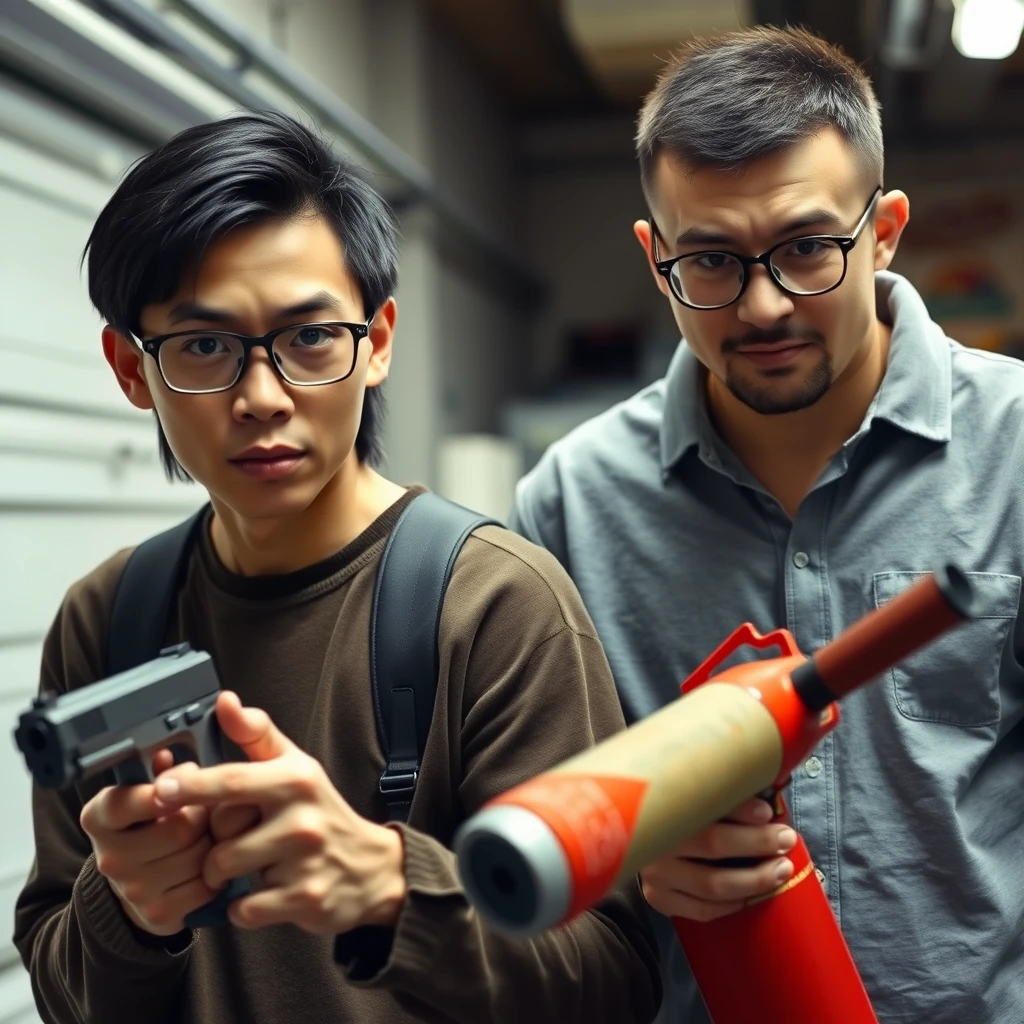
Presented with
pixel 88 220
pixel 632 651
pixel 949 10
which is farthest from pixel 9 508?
pixel 949 10

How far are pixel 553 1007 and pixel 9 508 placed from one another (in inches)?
66.1

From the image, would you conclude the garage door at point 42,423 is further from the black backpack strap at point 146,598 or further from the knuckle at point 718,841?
the knuckle at point 718,841

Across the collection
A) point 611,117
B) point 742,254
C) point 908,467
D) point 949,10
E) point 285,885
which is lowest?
point 285,885

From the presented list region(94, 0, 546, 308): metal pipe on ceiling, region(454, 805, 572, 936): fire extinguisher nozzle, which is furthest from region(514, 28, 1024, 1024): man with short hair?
region(94, 0, 546, 308): metal pipe on ceiling

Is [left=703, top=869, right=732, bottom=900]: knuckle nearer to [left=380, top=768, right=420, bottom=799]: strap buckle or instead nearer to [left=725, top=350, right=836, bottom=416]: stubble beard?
[left=380, top=768, right=420, bottom=799]: strap buckle

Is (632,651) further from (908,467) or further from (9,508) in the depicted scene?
(9,508)

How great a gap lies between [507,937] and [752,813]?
0.73 feet

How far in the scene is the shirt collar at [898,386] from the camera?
143 cm

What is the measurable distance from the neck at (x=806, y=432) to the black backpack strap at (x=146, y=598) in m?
0.65

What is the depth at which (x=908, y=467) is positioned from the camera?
144cm

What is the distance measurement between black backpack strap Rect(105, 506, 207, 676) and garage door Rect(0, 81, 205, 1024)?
1091 millimetres

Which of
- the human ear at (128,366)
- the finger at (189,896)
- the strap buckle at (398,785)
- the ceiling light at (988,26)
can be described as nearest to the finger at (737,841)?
the strap buckle at (398,785)

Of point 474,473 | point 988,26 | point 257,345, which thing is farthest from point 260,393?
point 474,473

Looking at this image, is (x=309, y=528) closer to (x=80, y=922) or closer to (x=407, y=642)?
(x=407, y=642)
